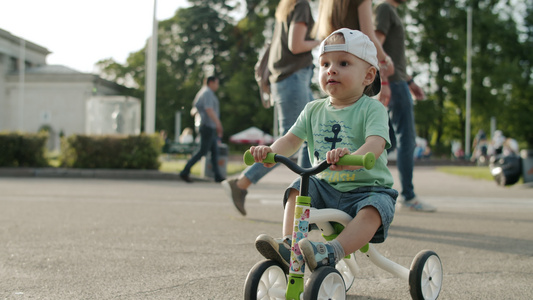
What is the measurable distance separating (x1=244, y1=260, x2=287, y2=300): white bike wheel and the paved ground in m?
0.43

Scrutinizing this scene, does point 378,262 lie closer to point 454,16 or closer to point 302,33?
point 302,33

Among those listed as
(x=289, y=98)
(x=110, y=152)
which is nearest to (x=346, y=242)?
(x=289, y=98)

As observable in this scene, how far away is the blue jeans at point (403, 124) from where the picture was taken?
5566 millimetres

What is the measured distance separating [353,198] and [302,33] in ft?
9.09

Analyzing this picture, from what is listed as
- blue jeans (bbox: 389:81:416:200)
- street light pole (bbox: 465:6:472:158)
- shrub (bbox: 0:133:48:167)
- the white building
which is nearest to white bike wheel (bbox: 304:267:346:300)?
blue jeans (bbox: 389:81:416:200)

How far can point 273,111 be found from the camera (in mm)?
44156

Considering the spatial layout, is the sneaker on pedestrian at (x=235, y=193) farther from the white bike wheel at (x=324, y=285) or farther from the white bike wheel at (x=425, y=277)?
the white bike wheel at (x=324, y=285)

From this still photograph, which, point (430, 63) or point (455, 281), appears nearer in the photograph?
point (455, 281)

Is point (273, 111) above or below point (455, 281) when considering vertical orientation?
above

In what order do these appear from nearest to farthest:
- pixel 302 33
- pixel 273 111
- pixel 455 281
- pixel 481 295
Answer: pixel 481 295 → pixel 455 281 → pixel 302 33 → pixel 273 111

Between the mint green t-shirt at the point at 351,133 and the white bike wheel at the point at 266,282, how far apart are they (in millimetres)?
514

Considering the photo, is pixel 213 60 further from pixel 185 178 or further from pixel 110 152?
pixel 185 178

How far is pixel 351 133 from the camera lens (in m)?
2.63

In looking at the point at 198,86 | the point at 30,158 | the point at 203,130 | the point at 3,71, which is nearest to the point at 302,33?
the point at 203,130
